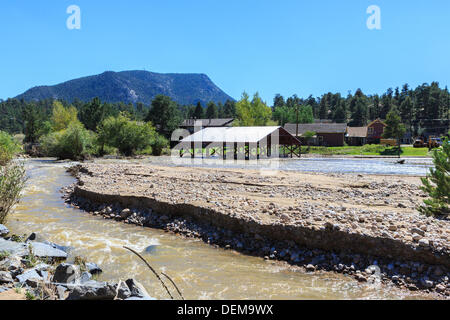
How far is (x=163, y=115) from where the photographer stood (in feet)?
218

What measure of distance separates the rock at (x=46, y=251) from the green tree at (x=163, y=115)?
196 feet

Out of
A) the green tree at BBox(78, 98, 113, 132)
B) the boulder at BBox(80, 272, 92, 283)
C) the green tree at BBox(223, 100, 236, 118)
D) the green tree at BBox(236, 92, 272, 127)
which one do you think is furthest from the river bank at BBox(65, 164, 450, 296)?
the green tree at BBox(223, 100, 236, 118)

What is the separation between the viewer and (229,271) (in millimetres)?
7723

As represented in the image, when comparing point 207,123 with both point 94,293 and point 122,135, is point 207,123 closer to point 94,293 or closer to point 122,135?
point 122,135

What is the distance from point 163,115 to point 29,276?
62297 millimetres

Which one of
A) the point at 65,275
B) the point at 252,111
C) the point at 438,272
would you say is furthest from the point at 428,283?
the point at 252,111

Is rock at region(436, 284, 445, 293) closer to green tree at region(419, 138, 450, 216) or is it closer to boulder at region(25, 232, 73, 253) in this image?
green tree at region(419, 138, 450, 216)

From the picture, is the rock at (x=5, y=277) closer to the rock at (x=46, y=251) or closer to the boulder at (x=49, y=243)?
the rock at (x=46, y=251)

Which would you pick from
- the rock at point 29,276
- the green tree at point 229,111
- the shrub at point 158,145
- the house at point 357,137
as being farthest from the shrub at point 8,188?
the green tree at point 229,111

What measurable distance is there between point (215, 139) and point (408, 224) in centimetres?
3018

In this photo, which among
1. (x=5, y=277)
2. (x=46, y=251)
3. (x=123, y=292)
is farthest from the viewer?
(x=46, y=251)

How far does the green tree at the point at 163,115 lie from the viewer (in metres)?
66.2

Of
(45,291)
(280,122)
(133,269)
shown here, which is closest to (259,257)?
(133,269)
